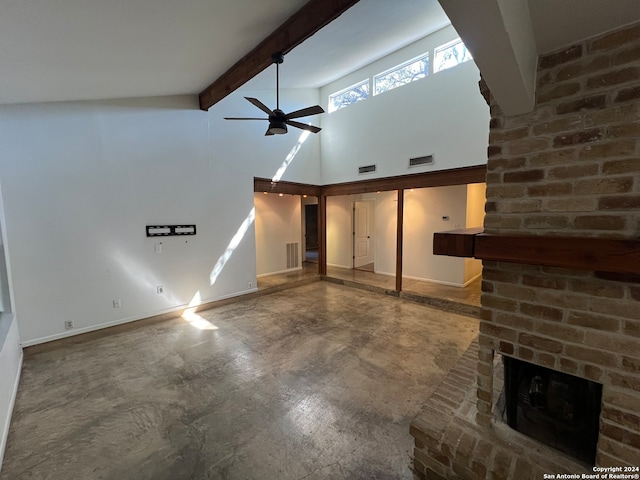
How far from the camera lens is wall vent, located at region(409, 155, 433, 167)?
15.4ft

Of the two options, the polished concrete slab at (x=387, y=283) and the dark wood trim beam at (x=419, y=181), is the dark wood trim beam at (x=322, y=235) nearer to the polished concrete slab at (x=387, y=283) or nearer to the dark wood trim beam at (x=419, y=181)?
the polished concrete slab at (x=387, y=283)

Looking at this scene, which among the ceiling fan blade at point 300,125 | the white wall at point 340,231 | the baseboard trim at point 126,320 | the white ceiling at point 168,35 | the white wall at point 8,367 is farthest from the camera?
the white wall at point 340,231

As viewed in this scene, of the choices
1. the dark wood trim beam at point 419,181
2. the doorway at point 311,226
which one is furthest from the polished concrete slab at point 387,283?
the doorway at point 311,226

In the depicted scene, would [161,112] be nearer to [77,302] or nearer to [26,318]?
[77,302]

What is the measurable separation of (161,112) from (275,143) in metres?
2.18

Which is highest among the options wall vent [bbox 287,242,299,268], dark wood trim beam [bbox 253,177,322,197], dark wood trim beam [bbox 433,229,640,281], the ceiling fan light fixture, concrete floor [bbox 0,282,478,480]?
the ceiling fan light fixture

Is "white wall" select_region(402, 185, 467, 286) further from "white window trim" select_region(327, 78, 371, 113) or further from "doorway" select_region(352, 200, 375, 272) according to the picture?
"white window trim" select_region(327, 78, 371, 113)

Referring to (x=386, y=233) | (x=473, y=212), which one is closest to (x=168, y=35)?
(x=386, y=233)

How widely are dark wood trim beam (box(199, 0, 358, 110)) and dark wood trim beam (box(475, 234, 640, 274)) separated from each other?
2648 mm

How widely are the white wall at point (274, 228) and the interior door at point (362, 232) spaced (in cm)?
171

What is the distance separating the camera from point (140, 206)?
4.00m

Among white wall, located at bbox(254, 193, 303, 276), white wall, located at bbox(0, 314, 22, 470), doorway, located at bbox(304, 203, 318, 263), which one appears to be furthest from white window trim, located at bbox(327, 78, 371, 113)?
white wall, located at bbox(0, 314, 22, 470)

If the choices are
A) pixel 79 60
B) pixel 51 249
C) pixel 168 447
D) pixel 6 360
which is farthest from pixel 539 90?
pixel 51 249

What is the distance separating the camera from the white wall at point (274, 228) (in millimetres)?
6898
